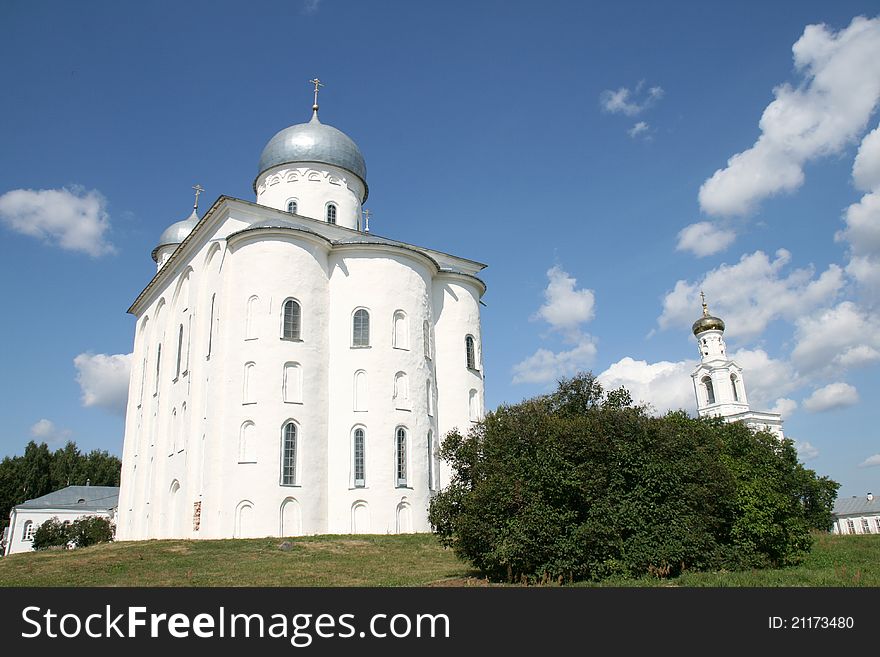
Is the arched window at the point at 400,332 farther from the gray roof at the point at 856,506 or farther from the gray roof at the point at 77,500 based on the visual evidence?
the gray roof at the point at 856,506

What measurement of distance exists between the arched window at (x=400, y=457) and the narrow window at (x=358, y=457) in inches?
50.3

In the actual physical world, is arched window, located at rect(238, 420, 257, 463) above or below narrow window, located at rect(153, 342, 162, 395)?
below

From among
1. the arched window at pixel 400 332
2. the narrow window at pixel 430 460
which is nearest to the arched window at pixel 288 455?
the arched window at pixel 400 332

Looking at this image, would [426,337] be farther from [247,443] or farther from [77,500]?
[77,500]

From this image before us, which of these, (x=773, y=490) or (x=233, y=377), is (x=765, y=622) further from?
(x=233, y=377)

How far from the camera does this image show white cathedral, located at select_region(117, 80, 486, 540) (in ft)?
78.6

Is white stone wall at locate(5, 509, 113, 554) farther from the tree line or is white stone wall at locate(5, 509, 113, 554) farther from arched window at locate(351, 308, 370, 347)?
arched window at locate(351, 308, 370, 347)

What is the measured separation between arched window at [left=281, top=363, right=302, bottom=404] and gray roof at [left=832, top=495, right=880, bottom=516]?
64340 millimetres

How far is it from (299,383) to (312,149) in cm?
1383

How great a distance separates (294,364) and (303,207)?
1034 centimetres

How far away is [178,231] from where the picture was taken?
41.7m

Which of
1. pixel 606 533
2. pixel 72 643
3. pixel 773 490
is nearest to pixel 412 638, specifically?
pixel 72 643

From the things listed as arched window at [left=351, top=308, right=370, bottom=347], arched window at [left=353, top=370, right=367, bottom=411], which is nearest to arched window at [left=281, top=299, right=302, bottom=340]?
arched window at [left=351, top=308, right=370, bottom=347]

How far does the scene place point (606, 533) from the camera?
11.8 m
